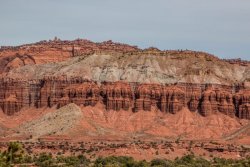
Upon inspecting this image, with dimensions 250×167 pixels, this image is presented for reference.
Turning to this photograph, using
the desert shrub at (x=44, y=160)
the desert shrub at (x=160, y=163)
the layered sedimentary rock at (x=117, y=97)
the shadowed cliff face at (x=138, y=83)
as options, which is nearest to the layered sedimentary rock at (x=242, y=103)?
the shadowed cliff face at (x=138, y=83)

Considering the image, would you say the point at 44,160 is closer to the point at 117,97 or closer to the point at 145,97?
the point at 117,97

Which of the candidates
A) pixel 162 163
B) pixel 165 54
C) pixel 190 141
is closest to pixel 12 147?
pixel 162 163

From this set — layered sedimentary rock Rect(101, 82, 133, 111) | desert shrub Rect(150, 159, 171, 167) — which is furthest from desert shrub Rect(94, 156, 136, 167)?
layered sedimentary rock Rect(101, 82, 133, 111)

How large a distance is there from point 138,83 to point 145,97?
232 inches

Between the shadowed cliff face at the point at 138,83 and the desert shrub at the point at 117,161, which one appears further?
the shadowed cliff face at the point at 138,83

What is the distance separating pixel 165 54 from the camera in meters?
186

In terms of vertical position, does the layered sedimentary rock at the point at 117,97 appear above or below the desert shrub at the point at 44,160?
above

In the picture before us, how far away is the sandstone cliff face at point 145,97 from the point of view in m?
167

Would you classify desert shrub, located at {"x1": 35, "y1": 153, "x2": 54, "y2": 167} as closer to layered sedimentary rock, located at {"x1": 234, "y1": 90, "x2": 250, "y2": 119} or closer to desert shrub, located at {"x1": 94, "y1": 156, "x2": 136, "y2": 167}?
desert shrub, located at {"x1": 94, "y1": 156, "x2": 136, "y2": 167}

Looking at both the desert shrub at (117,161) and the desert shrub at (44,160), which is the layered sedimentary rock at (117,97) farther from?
the desert shrub at (117,161)

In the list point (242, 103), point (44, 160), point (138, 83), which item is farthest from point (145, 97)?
point (44, 160)

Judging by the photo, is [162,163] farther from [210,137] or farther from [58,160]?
[210,137]

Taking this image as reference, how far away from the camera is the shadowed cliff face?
549 feet

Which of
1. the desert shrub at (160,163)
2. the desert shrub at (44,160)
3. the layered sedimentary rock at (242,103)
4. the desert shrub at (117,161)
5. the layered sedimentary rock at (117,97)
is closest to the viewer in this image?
the desert shrub at (44,160)
